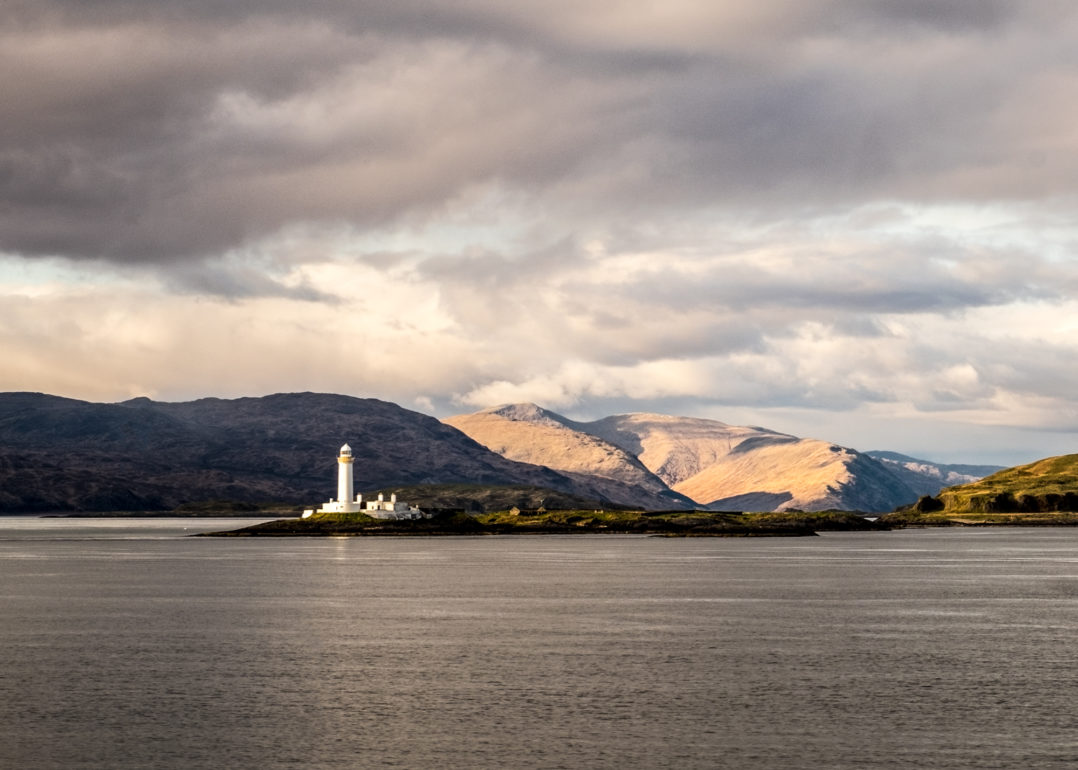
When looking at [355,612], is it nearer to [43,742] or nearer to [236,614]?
[236,614]

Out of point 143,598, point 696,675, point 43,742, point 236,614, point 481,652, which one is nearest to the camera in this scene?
point 43,742

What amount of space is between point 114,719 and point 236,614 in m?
42.3

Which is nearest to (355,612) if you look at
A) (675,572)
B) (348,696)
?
(348,696)

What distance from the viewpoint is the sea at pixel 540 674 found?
42969 mm

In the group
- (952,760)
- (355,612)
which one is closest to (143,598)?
(355,612)

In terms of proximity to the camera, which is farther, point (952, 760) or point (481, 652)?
point (481, 652)

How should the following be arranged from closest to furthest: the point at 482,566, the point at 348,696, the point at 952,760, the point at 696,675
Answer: the point at 952,760, the point at 348,696, the point at 696,675, the point at 482,566

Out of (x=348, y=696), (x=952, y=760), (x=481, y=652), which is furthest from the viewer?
(x=481, y=652)

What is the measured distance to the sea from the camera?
4297cm

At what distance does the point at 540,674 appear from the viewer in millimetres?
59500

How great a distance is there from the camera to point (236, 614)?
9056 cm

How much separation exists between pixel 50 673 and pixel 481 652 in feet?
73.4

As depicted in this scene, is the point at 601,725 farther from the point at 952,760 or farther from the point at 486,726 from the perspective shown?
the point at 952,760

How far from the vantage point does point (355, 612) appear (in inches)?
3573
